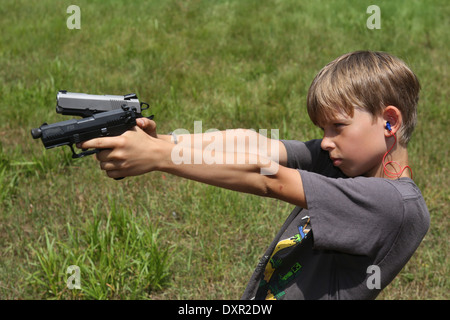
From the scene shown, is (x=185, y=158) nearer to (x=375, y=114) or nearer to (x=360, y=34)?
(x=375, y=114)

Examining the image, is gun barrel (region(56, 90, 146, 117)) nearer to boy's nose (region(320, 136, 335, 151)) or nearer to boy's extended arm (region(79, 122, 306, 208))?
boy's extended arm (region(79, 122, 306, 208))

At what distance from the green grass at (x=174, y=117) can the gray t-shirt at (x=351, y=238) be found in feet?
2.46

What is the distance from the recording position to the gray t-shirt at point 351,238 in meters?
1.28

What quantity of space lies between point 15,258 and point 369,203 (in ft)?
8.02

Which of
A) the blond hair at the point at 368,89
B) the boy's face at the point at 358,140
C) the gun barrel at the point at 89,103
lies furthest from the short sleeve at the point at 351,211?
the gun barrel at the point at 89,103

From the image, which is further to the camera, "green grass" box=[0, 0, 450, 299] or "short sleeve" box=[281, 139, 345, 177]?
"green grass" box=[0, 0, 450, 299]

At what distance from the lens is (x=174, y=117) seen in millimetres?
4434

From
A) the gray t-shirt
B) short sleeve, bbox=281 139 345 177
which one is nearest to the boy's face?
the gray t-shirt

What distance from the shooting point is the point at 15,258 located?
291cm

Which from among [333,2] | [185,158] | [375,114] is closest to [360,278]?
[375,114]

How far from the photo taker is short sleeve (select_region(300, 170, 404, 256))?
4.20 ft

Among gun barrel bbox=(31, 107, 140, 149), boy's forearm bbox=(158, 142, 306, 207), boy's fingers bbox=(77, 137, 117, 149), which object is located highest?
gun barrel bbox=(31, 107, 140, 149)

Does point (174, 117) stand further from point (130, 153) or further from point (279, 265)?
point (130, 153)
